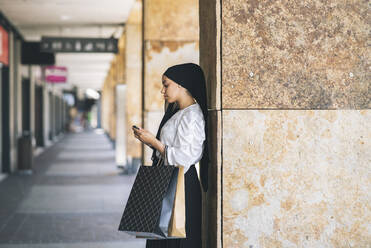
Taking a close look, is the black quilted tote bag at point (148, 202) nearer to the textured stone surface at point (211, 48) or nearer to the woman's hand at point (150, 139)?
the woman's hand at point (150, 139)

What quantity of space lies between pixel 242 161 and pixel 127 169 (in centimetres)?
878

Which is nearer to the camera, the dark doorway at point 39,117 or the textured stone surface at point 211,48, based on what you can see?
the textured stone surface at point 211,48

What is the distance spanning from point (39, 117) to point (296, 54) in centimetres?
1731

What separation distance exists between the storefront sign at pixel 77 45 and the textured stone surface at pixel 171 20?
505cm

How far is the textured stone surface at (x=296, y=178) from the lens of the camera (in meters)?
2.76

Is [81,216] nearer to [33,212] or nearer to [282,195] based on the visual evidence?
[33,212]

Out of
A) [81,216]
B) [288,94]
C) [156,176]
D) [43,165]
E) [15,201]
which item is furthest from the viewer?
[43,165]

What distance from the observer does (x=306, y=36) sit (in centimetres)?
285

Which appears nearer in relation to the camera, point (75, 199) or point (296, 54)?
point (296, 54)


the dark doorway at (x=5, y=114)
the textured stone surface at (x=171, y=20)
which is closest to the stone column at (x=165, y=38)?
the textured stone surface at (x=171, y=20)

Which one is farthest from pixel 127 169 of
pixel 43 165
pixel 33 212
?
pixel 33 212

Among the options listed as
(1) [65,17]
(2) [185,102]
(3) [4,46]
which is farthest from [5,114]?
(2) [185,102]

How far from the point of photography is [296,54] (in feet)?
9.30

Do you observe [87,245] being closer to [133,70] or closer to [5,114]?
[133,70]
